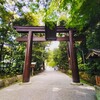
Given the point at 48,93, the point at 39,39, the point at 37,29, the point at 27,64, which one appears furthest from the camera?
the point at 39,39

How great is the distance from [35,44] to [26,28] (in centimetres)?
1580

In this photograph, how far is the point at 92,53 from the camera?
9.27m

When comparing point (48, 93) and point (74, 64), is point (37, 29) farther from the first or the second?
point (48, 93)

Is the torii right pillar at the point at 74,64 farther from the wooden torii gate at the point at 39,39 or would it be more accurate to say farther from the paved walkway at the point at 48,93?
the paved walkway at the point at 48,93

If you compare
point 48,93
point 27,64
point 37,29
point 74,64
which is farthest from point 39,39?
point 48,93

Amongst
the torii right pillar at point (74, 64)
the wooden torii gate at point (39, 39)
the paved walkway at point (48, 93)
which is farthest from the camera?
the wooden torii gate at point (39, 39)

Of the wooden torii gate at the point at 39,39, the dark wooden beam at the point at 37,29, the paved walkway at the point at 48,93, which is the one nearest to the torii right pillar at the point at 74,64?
the wooden torii gate at the point at 39,39

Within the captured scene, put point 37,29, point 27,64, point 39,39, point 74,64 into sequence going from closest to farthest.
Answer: point 74,64
point 27,64
point 37,29
point 39,39

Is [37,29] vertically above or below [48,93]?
above

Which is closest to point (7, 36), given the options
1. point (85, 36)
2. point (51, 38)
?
point (51, 38)

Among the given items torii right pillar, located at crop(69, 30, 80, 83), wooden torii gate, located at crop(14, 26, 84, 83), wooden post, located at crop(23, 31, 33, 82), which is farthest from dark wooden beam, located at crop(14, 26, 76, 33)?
torii right pillar, located at crop(69, 30, 80, 83)

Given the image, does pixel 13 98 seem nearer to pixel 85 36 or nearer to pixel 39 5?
pixel 39 5

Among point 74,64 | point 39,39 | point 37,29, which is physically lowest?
point 74,64

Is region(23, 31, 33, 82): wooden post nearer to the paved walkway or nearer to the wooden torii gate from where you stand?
the wooden torii gate
